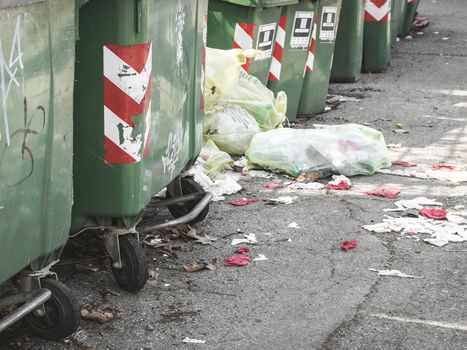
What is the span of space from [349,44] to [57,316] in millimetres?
7110

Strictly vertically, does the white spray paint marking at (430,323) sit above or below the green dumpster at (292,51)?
below

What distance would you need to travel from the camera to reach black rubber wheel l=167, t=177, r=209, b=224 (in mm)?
5848

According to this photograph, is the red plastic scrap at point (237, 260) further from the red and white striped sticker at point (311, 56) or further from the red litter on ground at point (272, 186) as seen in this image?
the red and white striped sticker at point (311, 56)

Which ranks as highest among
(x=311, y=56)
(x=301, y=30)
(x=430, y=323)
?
(x=301, y=30)

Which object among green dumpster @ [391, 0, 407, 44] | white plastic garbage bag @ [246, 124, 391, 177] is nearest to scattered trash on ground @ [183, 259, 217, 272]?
white plastic garbage bag @ [246, 124, 391, 177]

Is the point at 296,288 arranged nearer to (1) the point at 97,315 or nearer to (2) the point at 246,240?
(2) the point at 246,240

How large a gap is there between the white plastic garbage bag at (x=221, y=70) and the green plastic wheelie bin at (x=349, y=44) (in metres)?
3.63

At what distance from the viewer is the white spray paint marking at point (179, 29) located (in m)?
5.12

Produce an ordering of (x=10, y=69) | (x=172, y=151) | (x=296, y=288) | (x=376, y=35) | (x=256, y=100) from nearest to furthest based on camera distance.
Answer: (x=10, y=69) < (x=296, y=288) < (x=172, y=151) < (x=256, y=100) < (x=376, y=35)

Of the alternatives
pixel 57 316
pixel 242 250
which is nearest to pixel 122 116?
pixel 57 316

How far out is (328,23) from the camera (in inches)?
362

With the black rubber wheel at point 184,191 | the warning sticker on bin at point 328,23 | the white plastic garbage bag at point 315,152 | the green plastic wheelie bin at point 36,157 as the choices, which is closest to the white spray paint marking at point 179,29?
the black rubber wheel at point 184,191

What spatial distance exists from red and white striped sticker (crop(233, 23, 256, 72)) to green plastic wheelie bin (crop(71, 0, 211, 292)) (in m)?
2.46

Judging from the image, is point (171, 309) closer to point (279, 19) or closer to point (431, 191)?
point (431, 191)
